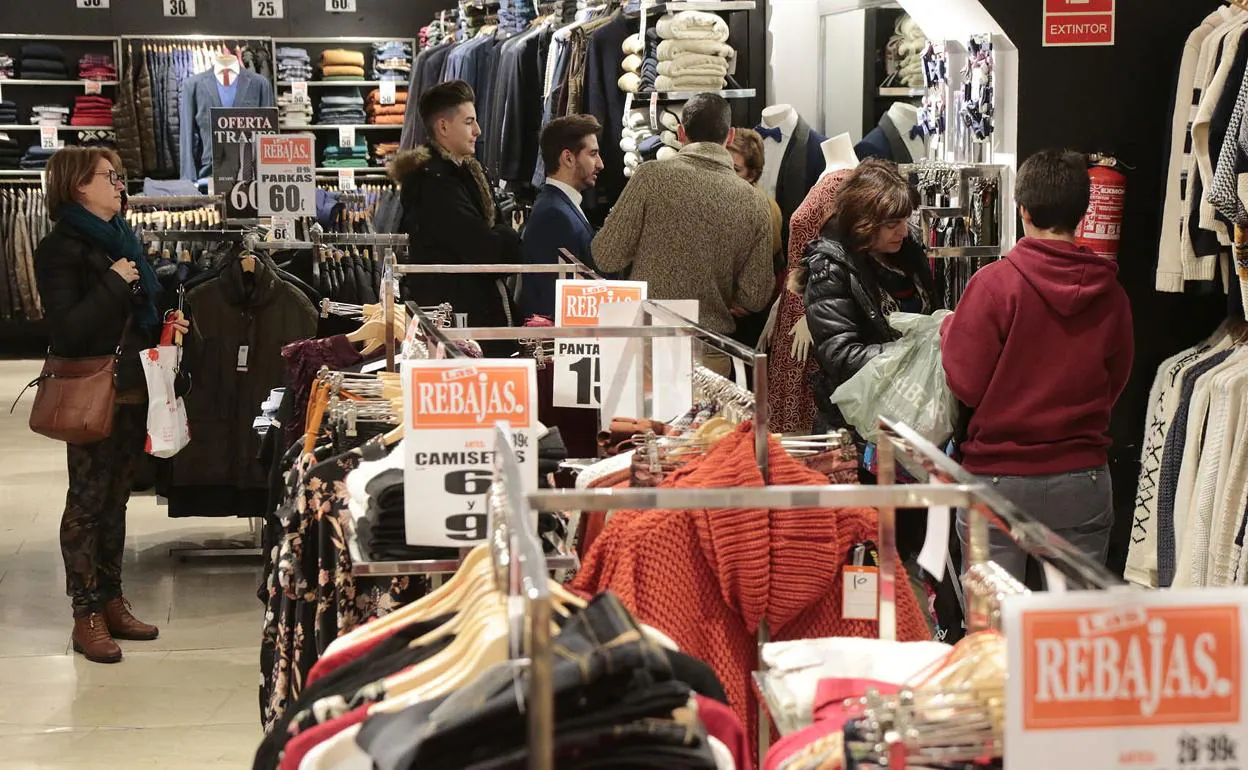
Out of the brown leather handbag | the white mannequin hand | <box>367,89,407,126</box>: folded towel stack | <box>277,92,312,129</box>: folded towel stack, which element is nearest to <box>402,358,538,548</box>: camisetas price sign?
the white mannequin hand

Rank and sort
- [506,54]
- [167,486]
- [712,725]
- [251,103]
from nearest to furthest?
[712,725], [167,486], [506,54], [251,103]

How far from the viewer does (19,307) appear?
11648 mm

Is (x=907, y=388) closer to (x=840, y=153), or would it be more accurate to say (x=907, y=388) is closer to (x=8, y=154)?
(x=840, y=153)

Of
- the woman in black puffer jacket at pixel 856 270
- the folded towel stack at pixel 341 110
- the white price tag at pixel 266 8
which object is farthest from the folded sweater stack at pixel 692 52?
the white price tag at pixel 266 8

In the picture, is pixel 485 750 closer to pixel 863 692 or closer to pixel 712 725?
pixel 712 725

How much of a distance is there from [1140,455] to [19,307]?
9296mm

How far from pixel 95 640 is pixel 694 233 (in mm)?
2427

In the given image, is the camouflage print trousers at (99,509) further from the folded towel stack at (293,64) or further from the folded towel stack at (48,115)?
the folded towel stack at (48,115)

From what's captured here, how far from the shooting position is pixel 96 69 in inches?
476

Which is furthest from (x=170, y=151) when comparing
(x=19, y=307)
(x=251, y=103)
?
(x=19, y=307)

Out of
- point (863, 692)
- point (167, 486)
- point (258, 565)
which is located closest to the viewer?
point (863, 692)

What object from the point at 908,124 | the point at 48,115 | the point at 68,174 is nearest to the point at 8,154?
the point at 48,115

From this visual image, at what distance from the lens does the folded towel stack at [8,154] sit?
1193cm

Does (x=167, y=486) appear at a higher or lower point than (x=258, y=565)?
higher
